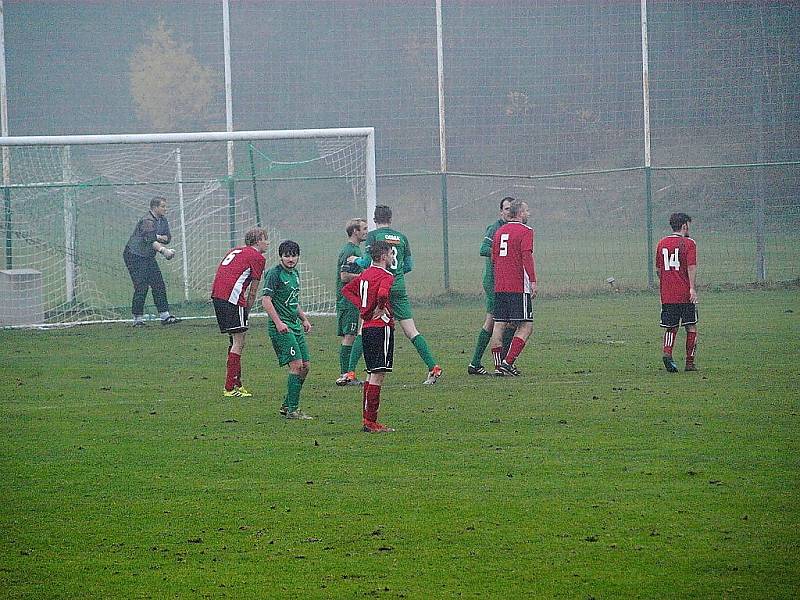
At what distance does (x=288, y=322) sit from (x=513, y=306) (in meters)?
2.67

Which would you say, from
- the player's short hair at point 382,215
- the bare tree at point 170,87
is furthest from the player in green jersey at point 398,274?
the bare tree at point 170,87

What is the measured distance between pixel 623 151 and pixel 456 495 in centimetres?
2539

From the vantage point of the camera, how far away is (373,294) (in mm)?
8555

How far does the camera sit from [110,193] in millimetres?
21359

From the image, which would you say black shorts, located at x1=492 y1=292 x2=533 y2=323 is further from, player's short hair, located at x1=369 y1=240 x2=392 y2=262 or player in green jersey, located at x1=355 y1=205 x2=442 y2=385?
player's short hair, located at x1=369 y1=240 x2=392 y2=262

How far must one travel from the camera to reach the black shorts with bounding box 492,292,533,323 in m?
11.3

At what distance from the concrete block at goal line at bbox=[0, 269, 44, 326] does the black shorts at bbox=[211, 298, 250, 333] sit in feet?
24.8

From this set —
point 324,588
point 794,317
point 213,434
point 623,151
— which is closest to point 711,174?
point 623,151

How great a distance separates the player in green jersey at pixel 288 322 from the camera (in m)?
9.34

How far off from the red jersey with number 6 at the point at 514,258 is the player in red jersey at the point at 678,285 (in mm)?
1321

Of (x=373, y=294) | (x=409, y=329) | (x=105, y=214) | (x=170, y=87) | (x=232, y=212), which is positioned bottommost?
(x=409, y=329)

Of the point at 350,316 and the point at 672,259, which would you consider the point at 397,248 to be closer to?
the point at 350,316

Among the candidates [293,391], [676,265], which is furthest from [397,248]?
[676,265]

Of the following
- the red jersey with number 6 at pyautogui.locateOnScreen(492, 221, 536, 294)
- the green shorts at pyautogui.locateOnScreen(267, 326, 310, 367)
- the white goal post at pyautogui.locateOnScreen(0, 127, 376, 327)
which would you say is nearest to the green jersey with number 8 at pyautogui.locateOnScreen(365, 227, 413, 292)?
the red jersey with number 6 at pyautogui.locateOnScreen(492, 221, 536, 294)
